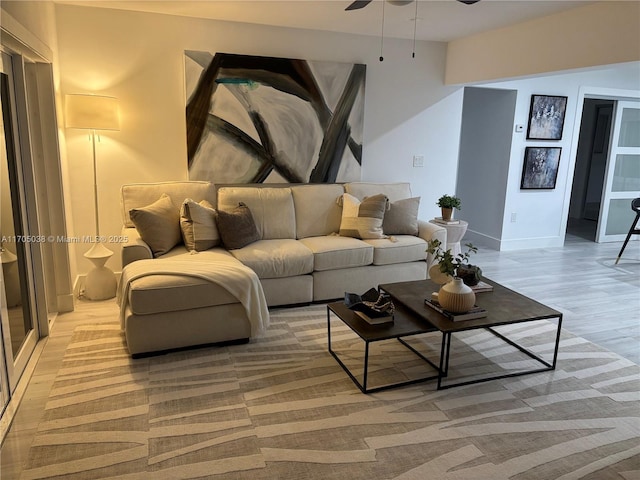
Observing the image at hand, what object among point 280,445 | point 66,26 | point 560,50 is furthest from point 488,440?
point 66,26

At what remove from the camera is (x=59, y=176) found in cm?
368

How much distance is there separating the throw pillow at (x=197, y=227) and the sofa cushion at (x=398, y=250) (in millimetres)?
1388

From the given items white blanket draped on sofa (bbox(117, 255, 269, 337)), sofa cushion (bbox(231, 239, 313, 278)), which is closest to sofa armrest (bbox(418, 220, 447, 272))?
sofa cushion (bbox(231, 239, 313, 278))

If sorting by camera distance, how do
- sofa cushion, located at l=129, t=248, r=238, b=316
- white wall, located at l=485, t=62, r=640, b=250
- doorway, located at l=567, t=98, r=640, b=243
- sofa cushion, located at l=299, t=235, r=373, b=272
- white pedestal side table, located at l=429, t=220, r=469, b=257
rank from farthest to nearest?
doorway, located at l=567, t=98, r=640, b=243 < white wall, located at l=485, t=62, r=640, b=250 < white pedestal side table, located at l=429, t=220, r=469, b=257 < sofa cushion, located at l=299, t=235, r=373, b=272 < sofa cushion, located at l=129, t=248, r=238, b=316

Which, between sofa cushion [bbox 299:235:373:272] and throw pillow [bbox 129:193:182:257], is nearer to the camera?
throw pillow [bbox 129:193:182:257]

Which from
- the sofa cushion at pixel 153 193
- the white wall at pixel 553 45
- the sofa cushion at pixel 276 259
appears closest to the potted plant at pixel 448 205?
the white wall at pixel 553 45

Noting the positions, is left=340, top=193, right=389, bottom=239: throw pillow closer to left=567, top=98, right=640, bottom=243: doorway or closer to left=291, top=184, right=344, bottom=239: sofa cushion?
left=291, top=184, right=344, bottom=239: sofa cushion

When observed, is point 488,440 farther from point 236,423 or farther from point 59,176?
point 59,176

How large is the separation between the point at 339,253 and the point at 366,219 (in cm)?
52

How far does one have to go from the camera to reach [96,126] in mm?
3811

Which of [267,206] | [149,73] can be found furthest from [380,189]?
[149,73]

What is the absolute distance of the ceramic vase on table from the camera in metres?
2.85

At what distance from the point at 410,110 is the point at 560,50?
65.1 inches

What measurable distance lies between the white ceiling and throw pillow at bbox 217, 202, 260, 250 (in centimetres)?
168
